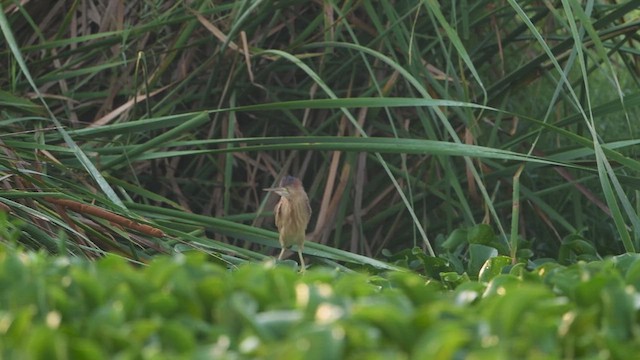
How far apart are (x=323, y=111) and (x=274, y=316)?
2880mm

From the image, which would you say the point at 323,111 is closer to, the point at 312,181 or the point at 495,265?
the point at 312,181

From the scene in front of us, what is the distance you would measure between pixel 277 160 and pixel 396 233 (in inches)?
19.8

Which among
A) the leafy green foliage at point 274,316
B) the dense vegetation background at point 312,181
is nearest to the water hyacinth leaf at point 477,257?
the dense vegetation background at point 312,181

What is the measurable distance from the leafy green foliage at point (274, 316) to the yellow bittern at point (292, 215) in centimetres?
157

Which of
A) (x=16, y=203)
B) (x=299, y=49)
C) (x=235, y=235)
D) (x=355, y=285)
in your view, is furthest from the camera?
(x=299, y=49)

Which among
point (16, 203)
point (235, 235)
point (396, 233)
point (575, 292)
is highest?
point (575, 292)

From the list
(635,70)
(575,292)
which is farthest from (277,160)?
(575,292)

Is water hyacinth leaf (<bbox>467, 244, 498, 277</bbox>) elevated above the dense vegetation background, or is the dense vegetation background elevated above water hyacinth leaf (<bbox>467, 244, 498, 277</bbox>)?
the dense vegetation background

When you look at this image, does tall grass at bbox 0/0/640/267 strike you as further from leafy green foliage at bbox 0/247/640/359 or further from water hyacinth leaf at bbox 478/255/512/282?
leafy green foliage at bbox 0/247/640/359

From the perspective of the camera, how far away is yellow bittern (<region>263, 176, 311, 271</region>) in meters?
3.53

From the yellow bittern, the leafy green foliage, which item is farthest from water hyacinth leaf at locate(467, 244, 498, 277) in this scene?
the leafy green foliage

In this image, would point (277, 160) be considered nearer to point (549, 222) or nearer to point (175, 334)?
point (549, 222)

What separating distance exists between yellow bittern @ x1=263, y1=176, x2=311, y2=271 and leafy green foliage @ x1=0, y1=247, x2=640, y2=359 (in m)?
1.57

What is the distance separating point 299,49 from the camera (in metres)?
4.14
